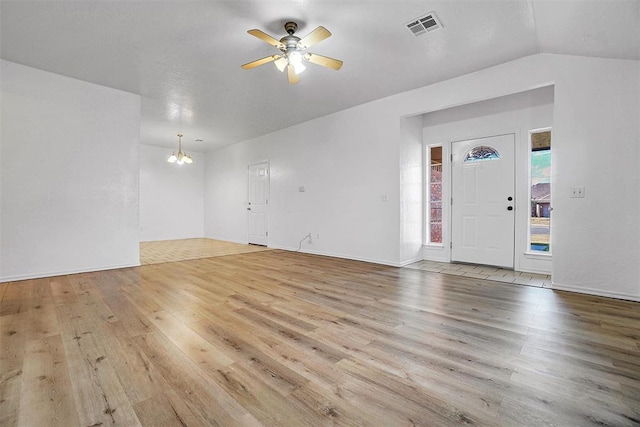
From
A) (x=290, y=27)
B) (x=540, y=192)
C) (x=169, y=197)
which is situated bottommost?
(x=540, y=192)

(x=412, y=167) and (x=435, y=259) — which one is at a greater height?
(x=412, y=167)

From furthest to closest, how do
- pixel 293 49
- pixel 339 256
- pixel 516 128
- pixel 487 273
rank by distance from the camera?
pixel 339 256, pixel 516 128, pixel 487 273, pixel 293 49

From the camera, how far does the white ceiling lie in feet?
8.77

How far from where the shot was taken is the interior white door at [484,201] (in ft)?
14.6

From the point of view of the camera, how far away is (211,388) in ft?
5.05

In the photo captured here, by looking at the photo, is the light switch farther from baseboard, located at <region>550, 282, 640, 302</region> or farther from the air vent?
the air vent

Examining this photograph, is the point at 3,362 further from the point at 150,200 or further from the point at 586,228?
the point at 150,200

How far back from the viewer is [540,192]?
4219mm

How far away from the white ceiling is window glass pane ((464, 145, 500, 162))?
131 centimetres

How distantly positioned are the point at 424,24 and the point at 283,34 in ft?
4.73

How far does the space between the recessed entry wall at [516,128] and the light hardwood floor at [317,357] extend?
1.14 meters

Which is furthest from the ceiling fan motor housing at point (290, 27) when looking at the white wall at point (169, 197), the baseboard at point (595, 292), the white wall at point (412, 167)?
the white wall at point (169, 197)

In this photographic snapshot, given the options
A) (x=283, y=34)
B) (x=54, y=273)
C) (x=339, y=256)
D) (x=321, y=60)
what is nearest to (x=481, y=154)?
(x=339, y=256)

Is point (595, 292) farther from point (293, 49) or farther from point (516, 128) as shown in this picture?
point (293, 49)
